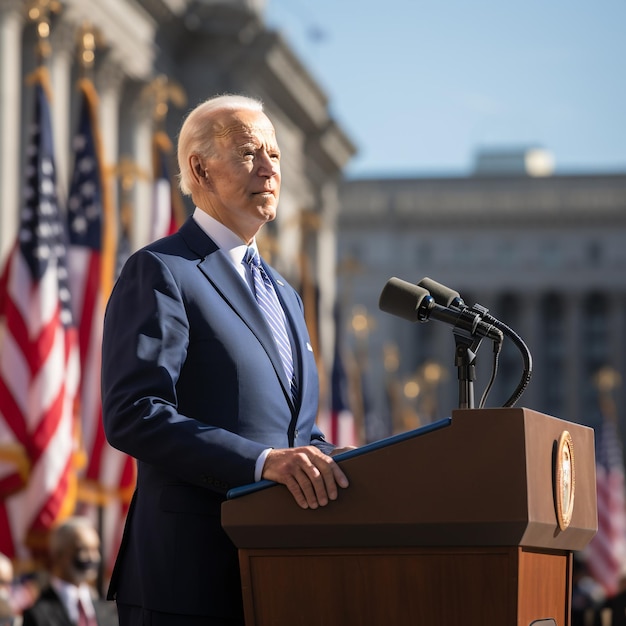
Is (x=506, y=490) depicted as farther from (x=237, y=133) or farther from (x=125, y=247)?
(x=125, y=247)

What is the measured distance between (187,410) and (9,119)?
981 inches

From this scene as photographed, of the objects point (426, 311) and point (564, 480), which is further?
point (426, 311)

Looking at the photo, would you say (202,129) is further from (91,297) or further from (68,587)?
(91,297)

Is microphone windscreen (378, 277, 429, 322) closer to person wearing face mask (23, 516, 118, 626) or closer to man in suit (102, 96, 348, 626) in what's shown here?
man in suit (102, 96, 348, 626)

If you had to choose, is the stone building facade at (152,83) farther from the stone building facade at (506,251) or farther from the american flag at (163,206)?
the stone building facade at (506,251)

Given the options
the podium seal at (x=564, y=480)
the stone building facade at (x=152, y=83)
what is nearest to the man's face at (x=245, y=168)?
the podium seal at (x=564, y=480)

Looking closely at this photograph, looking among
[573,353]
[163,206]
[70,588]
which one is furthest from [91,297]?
[573,353]

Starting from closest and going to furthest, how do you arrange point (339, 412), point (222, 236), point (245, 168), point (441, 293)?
point (441, 293) → point (245, 168) → point (222, 236) → point (339, 412)

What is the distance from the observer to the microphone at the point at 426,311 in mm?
3734

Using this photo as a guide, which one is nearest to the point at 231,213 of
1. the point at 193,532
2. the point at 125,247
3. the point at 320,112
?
the point at 193,532

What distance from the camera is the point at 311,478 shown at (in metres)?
3.30

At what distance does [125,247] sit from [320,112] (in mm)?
35836

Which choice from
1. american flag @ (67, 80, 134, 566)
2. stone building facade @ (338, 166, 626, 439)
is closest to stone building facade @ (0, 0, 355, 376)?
american flag @ (67, 80, 134, 566)

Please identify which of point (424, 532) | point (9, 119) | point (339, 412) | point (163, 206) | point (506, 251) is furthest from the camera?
point (506, 251)
